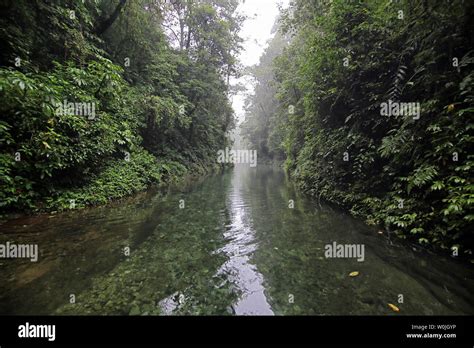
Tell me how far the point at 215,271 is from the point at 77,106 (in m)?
6.60

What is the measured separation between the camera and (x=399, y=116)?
5.84 meters

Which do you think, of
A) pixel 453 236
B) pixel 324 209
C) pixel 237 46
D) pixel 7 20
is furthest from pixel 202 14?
pixel 453 236

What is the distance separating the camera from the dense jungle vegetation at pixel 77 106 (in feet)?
17.5

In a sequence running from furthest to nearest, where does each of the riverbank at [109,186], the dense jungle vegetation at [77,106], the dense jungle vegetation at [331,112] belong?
1. the riverbank at [109,186]
2. the dense jungle vegetation at [77,106]
3. the dense jungle vegetation at [331,112]

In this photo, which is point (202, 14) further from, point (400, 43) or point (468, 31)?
point (468, 31)

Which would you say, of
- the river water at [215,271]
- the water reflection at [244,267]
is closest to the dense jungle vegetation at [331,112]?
the river water at [215,271]

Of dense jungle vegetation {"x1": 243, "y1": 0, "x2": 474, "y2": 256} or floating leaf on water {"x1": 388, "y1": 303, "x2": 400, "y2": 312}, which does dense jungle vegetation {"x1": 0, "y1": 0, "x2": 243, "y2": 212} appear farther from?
dense jungle vegetation {"x1": 243, "y1": 0, "x2": 474, "y2": 256}

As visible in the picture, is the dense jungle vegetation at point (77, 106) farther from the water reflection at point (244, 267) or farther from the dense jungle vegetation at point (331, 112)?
the water reflection at point (244, 267)

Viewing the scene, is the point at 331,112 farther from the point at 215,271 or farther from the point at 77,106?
the point at 77,106

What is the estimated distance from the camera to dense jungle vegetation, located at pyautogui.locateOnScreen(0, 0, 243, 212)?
5.34 m

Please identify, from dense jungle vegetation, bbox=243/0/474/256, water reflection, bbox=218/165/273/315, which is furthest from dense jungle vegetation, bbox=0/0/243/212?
dense jungle vegetation, bbox=243/0/474/256

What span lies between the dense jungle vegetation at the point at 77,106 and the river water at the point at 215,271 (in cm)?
122
